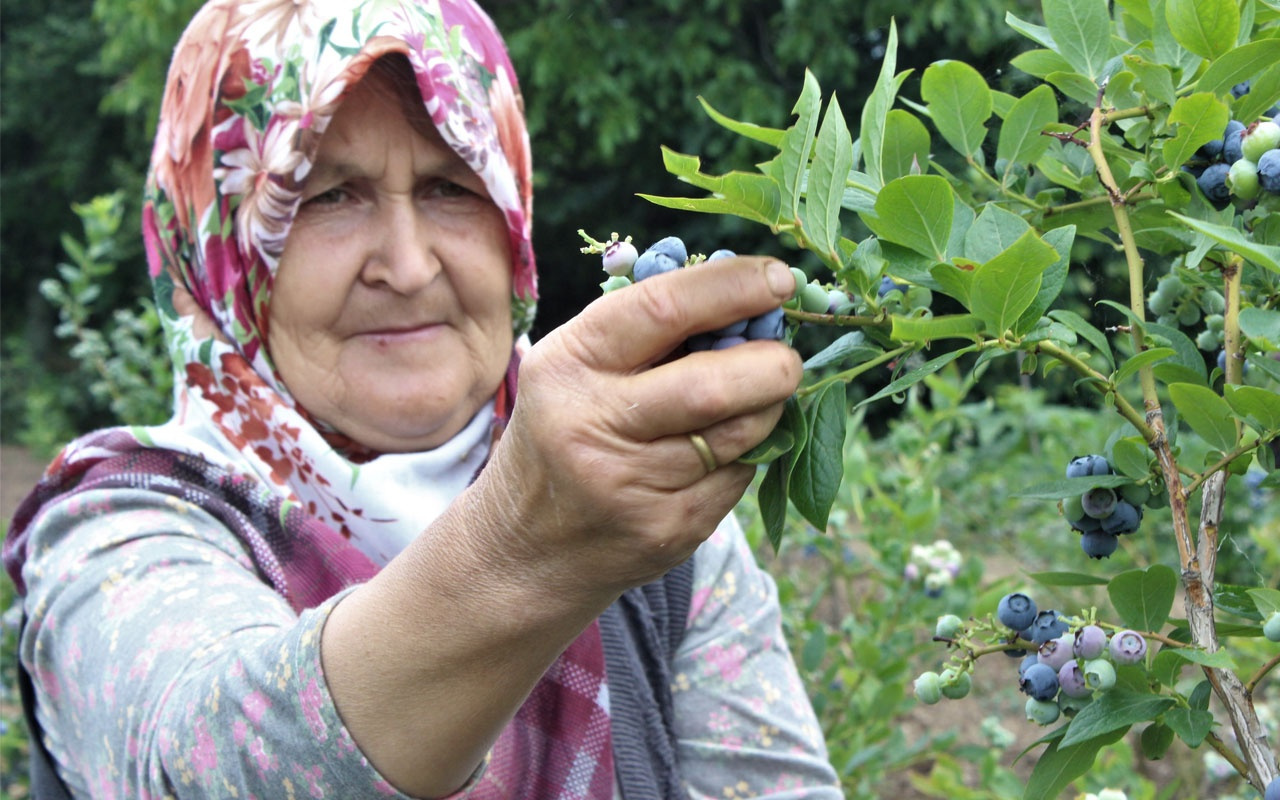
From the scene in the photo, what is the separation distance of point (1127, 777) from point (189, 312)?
1.90 metres

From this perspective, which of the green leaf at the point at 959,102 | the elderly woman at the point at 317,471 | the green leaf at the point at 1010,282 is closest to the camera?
the green leaf at the point at 1010,282

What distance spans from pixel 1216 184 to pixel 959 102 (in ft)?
0.64

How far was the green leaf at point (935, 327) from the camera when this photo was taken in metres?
0.64

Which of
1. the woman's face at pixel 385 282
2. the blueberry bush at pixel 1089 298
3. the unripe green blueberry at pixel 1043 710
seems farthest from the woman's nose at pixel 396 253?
the unripe green blueberry at pixel 1043 710

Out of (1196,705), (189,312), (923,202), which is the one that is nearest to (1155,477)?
(1196,705)

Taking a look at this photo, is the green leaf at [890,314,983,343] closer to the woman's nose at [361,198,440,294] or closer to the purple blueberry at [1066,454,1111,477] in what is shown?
the purple blueberry at [1066,454,1111,477]

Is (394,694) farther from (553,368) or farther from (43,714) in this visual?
(43,714)

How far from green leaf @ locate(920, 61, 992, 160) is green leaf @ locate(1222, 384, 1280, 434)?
0.92 ft

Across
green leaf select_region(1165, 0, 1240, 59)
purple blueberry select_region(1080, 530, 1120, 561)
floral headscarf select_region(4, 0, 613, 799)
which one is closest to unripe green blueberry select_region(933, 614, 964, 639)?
purple blueberry select_region(1080, 530, 1120, 561)

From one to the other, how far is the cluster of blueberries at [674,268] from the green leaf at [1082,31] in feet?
1.06

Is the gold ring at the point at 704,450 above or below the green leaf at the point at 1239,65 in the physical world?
below

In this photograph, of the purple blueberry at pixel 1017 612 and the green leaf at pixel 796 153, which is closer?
the green leaf at pixel 796 153

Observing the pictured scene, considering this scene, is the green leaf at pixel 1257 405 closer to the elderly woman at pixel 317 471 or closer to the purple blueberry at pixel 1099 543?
the purple blueberry at pixel 1099 543

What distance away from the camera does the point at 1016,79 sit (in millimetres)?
1142
